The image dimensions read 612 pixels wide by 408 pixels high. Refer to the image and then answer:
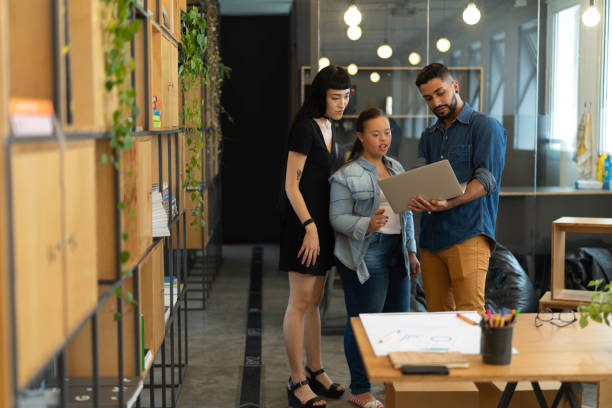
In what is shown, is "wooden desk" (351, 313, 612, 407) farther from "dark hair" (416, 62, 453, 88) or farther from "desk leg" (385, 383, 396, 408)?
"dark hair" (416, 62, 453, 88)

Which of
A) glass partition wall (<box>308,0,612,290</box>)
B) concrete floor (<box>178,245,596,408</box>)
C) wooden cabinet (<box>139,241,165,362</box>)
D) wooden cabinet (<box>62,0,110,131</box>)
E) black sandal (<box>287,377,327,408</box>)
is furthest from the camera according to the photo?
glass partition wall (<box>308,0,612,290</box>)

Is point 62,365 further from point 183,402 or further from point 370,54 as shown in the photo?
point 370,54

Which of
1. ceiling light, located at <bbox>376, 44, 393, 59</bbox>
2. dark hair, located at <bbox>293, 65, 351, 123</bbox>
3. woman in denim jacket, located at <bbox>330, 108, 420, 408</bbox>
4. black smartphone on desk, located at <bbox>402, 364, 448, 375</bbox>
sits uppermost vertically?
ceiling light, located at <bbox>376, 44, 393, 59</bbox>

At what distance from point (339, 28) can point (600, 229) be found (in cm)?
237

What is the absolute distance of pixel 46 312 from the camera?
149 centimetres

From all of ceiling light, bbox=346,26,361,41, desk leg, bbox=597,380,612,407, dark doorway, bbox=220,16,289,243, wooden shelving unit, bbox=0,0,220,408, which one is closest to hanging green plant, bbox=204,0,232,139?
ceiling light, bbox=346,26,361,41

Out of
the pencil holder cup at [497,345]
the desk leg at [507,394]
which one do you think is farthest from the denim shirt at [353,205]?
the pencil holder cup at [497,345]

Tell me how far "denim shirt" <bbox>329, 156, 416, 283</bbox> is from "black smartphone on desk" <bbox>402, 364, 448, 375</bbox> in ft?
4.17

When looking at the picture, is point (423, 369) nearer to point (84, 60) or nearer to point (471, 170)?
point (84, 60)

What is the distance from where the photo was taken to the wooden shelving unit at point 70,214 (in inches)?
52.2

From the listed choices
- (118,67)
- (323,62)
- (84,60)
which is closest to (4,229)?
(84,60)

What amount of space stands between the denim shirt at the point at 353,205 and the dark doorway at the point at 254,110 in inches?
251

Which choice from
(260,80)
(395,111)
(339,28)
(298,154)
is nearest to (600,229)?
(298,154)

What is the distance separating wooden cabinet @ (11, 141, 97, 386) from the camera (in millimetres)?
1352
